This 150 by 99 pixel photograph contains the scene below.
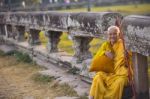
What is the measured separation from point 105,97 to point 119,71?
1.40 feet

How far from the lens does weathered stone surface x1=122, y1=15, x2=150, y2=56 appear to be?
4787 millimetres

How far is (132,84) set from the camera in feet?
17.1

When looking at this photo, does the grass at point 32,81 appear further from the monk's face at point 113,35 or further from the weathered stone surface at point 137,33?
the weathered stone surface at point 137,33

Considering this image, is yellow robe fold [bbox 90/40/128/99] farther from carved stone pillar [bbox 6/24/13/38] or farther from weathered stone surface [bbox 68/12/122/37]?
carved stone pillar [bbox 6/24/13/38]

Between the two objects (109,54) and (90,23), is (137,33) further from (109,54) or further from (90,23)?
(90,23)

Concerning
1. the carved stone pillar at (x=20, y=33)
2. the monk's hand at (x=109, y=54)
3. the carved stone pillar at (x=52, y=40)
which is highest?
the monk's hand at (x=109, y=54)

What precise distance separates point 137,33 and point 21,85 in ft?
11.9

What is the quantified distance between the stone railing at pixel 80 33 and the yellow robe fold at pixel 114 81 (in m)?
0.20

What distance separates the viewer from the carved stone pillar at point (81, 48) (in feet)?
25.3

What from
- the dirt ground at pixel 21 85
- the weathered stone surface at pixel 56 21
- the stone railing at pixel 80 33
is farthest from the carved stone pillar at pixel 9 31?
the weathered stone surface at pixel 56 21

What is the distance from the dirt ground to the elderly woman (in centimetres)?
158

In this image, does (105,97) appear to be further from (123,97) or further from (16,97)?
(16,97)

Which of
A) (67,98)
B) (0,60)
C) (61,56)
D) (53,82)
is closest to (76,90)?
(67,98)

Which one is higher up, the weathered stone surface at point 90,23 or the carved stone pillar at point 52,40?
the weathered stone surface at point 90,23
